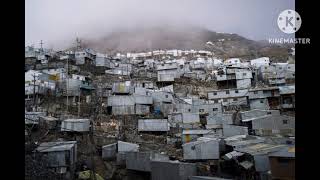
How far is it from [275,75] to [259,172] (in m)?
27.8

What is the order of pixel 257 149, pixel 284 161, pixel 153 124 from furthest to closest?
pixel 153 124, pixel 257 149, pixel 284 161

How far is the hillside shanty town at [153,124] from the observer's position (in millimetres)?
12508

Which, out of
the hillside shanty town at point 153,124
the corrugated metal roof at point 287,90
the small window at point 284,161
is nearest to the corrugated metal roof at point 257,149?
the hillside shanty town at point 153,124

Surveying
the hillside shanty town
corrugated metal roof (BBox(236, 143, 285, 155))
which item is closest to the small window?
the hillside shanty town

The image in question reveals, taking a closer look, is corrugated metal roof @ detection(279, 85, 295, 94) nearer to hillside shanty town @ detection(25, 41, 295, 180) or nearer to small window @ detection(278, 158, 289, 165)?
hillside shanty town @ detection(25, 41, 295, 180)

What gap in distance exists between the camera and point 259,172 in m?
12.9

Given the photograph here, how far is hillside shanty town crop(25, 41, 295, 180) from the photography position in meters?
12.5

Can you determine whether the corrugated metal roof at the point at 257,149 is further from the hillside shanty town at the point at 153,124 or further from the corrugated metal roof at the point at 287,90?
the corrugated metal roof at the point at 287,90

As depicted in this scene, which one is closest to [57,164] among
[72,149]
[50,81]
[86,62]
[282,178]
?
[72,149]

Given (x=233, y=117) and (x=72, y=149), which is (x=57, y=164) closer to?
(x=72, y=149)

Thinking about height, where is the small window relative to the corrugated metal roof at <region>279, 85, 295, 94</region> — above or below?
below

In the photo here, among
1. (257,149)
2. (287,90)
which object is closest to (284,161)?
(257,149)

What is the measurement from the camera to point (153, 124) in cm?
2188

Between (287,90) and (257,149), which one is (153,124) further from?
(287,90)
